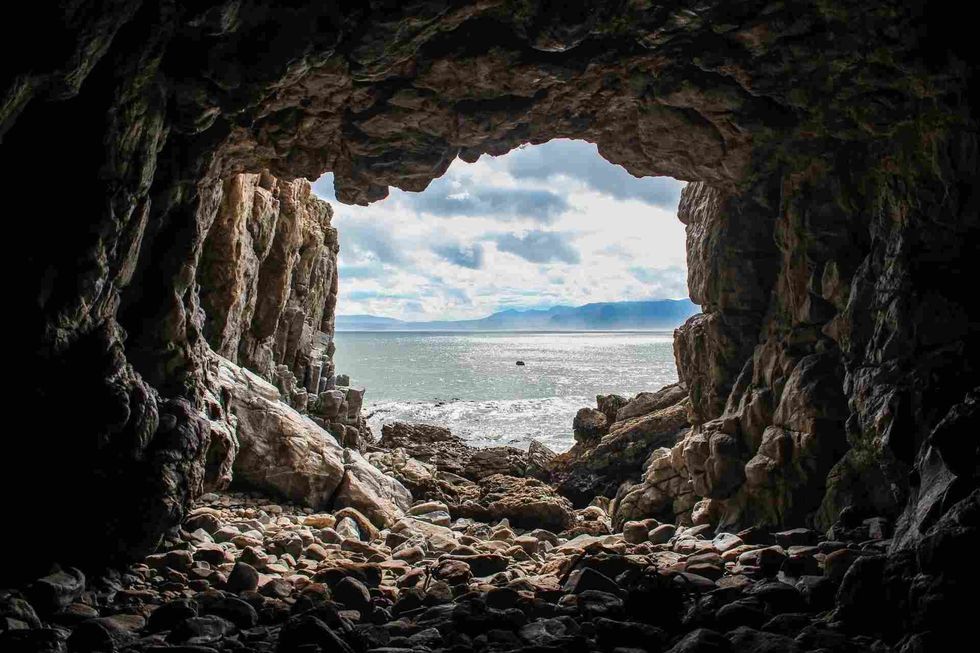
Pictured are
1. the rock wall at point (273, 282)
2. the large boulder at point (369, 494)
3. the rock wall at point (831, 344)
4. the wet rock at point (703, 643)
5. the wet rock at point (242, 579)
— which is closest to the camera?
the wet rock at point (703, 643)

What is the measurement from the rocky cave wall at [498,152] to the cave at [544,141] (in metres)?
0.05

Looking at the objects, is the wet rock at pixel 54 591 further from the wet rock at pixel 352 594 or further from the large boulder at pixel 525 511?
the large boulder at pixel 525 511

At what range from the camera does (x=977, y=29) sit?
9.68 m

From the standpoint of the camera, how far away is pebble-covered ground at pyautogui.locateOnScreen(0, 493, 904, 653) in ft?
25.6

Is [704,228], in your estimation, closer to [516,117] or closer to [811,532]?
[516,117]

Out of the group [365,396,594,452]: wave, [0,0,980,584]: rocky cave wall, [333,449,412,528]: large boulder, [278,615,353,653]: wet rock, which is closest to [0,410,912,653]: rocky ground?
[278,615,353,653]: wet rock

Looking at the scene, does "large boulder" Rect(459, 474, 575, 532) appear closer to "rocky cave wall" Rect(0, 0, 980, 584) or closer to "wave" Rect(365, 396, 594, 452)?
"rocky cave wall" Rect(0, 0, 980, 584)

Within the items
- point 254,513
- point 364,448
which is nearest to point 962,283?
point 254,513

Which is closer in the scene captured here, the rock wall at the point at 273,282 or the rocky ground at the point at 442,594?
the rocky ground at the point at 442,594

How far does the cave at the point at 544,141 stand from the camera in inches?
335

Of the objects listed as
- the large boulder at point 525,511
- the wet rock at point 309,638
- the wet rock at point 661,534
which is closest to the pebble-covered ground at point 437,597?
the wet rock at point 309,638

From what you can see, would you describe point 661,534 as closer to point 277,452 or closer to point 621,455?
point 621,455

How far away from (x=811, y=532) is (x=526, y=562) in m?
6.72

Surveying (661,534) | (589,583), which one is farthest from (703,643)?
(661,534)
